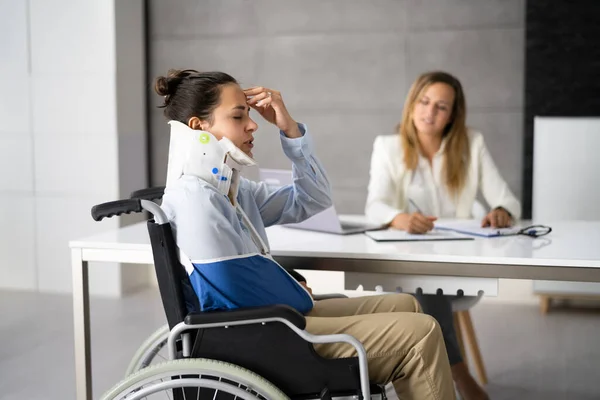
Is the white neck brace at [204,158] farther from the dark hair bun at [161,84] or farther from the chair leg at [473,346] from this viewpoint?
the chair leg at [473,346]

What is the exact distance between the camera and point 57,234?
489cm

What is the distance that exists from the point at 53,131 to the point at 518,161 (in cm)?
271

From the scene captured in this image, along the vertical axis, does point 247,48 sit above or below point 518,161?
above

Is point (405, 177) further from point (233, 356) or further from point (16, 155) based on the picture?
point (16, 155)

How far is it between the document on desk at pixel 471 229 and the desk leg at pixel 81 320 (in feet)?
3.91

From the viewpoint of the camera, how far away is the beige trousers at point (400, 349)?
6.41 ft

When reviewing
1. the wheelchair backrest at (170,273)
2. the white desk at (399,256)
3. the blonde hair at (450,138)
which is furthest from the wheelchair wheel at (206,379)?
the blonde hair at (450,138)

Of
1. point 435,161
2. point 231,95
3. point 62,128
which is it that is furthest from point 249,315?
point 62,128

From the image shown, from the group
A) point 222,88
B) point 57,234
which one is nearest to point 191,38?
point 57,234

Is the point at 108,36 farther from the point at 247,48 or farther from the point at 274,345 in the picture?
the point at 274,345

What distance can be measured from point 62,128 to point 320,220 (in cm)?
256

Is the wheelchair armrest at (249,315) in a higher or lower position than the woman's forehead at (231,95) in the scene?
lower

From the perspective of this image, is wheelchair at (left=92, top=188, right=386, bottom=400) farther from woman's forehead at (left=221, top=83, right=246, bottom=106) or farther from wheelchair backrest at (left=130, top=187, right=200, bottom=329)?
woman's forehead at (left=221, top=83, right=246, bottom=106)

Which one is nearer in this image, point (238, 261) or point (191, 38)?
point (238, 261)
